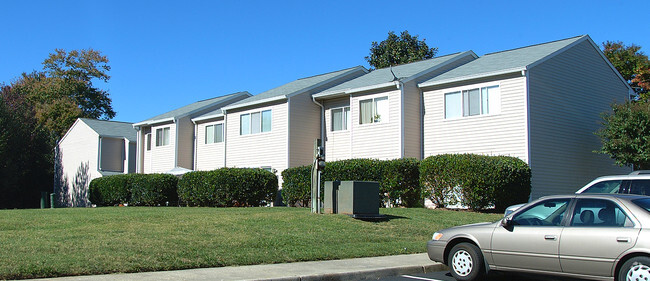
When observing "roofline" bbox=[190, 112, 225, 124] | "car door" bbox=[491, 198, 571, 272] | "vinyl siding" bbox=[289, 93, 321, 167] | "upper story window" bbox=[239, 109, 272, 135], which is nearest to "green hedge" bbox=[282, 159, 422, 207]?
"vinyl siding" bbox=[289, 93, 321, 167]

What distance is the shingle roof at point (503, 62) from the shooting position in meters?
23.4

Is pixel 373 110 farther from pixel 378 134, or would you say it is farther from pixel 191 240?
pixel 191 240

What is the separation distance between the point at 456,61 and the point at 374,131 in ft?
17.0

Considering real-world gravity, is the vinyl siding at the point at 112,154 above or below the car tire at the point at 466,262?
above

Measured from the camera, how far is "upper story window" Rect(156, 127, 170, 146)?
121ft

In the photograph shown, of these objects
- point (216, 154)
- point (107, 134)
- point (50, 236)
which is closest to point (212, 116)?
point (216, 154)

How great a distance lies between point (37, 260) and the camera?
391 inches

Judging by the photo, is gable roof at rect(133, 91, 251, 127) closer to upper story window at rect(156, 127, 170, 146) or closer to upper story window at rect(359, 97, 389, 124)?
upper story window at rect(156, 127, 170, 146)

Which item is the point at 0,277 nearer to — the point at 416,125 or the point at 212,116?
the point at 416,125

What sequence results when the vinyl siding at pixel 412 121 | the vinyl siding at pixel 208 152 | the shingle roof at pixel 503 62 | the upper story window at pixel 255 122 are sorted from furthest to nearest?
the vinyl siding at pixel 208 152
the upper story window at pixel 255 122
the vinyl siding at pixel 412 121
the shingle roof at pixel 503 62

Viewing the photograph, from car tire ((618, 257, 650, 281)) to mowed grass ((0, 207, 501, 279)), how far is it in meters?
5.48

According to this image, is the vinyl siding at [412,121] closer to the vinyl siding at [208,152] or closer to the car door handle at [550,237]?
the vinyl siding at [208,152]

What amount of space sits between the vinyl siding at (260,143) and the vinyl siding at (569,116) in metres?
11.2

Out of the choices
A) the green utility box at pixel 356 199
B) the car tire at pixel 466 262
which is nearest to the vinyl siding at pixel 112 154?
A: the green utility box at pixel 356 199
